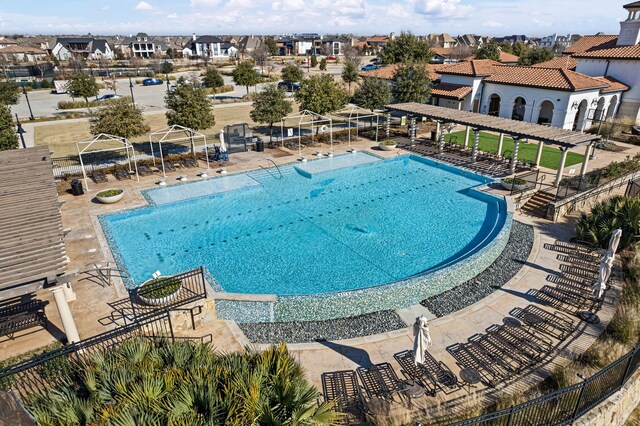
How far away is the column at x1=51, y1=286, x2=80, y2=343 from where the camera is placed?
984 cm

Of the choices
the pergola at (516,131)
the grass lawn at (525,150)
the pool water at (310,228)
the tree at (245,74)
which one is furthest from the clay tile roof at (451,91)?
the tree at (245,74)

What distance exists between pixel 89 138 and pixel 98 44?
100811mm

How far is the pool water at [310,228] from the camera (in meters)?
15.7

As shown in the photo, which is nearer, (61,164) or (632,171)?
(632,171)

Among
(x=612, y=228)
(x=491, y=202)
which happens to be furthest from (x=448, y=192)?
(x=612, y=228)

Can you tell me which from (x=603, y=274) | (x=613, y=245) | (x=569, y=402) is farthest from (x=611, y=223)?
(x=569, y=402)

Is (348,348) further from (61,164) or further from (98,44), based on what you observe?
(98,44)

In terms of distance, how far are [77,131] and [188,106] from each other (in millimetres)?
16381

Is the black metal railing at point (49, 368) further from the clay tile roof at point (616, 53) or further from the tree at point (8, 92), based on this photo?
the clay tile roof at point (616, 53)

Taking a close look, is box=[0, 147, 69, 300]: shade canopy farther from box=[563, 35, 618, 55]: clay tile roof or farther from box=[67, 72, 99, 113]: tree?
box=[563, 35, 618, 55]: clay tile roof

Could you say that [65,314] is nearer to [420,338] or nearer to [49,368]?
[49,368]

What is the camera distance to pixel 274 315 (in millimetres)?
12617

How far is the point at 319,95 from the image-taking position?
1220 inches

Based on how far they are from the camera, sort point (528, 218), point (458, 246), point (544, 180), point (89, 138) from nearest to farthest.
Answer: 1. point (458, 246)
2. point (528, 218)
3. point (544, 180)
4. point (89, 138)
